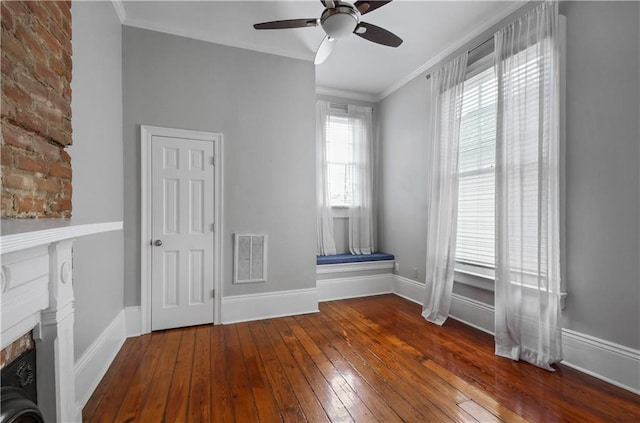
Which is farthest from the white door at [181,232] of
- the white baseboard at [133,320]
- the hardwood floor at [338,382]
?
the hardwood floor at [338,382]

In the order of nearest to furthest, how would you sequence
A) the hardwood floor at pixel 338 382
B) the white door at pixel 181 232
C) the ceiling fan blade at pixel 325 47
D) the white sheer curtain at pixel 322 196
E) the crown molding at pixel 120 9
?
the hardwood floor at pixel 338 382
the ceiling fan blade at pixel 325 47
the crown molding at pixel 120 9
the white door at pixel 181 232
the white sheer curtain at pixel 322 196

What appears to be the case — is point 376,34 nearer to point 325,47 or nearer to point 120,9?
point 325,47

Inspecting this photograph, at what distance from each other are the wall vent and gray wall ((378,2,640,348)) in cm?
276

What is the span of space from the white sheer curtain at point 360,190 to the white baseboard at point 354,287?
448mm

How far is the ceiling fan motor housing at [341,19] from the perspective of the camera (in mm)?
1957

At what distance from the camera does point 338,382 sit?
6.72 ft

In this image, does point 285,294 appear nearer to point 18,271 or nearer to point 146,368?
point 146,368

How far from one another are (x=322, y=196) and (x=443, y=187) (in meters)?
1.68

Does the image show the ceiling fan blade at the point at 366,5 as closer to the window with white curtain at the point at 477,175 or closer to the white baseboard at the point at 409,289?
the window with white curtain at the point at 477,175

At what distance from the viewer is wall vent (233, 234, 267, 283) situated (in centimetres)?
322

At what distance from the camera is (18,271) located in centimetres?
105

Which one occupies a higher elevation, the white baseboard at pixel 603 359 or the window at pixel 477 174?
the window at pixel 477 174

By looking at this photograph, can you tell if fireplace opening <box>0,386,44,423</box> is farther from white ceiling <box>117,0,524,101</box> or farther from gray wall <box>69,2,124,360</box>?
white ceiling <box>117,0,524,101</box>

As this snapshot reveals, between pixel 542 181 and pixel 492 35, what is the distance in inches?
62.2
